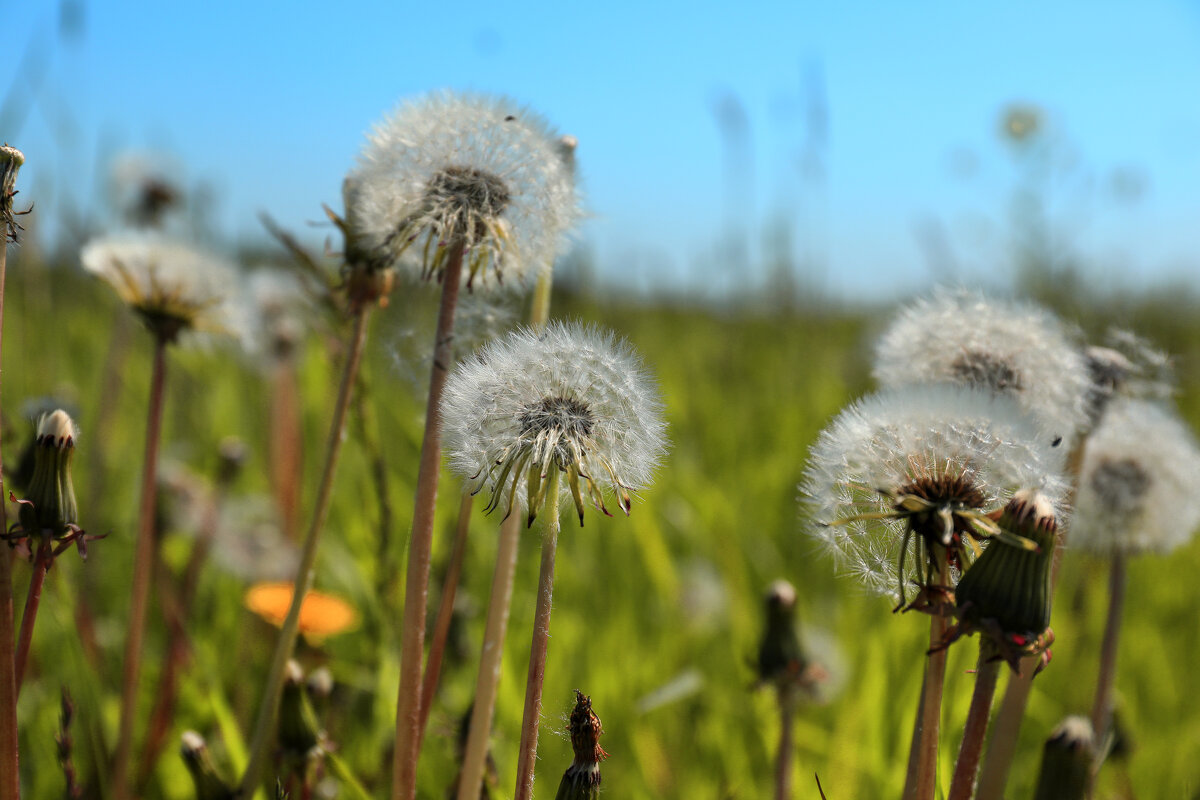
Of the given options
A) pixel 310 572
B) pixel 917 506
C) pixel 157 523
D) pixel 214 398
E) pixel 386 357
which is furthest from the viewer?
pixel 214 398

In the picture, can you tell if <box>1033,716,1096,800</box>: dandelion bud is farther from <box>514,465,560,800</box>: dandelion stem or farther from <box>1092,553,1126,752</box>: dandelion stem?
<box>514,465,560,800</box>: dandelion stem

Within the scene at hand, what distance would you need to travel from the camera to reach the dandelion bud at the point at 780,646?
67.2 inches

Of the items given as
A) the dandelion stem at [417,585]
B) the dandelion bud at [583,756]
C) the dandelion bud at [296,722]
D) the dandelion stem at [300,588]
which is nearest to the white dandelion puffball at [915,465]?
the dandelion bud at [583,756]

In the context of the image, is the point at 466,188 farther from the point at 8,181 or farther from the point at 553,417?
the point at 8,181

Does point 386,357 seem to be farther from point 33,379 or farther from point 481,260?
point 33,379

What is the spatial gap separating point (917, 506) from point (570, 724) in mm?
390

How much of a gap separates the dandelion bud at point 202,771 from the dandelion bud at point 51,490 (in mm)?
362

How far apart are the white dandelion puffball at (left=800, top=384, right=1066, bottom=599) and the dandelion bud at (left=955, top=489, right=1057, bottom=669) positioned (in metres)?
0.06

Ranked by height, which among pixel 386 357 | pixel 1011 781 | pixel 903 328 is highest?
pixel 903 328

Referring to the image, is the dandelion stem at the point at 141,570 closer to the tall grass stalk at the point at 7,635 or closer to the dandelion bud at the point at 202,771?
the dandelion bud at the point at 202,771

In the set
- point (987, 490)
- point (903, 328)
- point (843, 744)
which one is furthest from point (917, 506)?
point (843, 744)

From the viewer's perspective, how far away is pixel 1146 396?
151cm

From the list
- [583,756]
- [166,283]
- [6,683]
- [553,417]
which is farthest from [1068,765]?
[166,283]

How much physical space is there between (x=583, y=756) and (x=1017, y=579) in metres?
0.43
